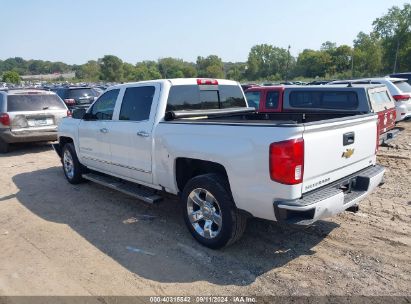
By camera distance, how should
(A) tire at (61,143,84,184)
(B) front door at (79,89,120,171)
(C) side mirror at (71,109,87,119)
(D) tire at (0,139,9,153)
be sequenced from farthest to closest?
(D) tire at (0,139,9,153) < (A) tire at (61,143,84,184) < (C) side mirror at (71,109,87,119) < (B) front door at (79,89,120,171)

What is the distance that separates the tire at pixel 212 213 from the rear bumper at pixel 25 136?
7137 millimetres

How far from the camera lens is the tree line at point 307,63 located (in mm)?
69688

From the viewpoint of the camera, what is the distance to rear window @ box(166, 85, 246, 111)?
5005 millimetres

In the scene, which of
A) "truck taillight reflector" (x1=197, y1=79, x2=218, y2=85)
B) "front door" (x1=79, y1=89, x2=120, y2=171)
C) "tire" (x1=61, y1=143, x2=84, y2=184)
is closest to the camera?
"truck taillight reflector" (x1=197, y1=79, x2=218, y2=85)

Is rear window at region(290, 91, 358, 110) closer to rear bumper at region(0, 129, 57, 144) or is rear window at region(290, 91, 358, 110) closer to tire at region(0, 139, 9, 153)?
rear bumper at region(0, 129, 57, 144)

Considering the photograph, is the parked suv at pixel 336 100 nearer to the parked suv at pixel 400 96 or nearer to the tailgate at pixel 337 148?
the parked suv at pixel 400 96

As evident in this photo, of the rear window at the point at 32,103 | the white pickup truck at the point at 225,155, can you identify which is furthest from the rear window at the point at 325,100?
the rear window at the point at 32,103

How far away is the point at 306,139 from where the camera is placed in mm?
3414

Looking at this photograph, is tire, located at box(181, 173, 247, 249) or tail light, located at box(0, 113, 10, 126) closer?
tire, located at box(181, 173, 247, 249)

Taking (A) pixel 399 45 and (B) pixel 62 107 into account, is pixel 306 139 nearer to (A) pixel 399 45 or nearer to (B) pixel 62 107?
(B) pixel 62 107

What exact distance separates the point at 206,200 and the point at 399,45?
76.7 metres

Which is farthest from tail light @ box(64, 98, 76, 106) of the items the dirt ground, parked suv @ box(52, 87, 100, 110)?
the dirt ground

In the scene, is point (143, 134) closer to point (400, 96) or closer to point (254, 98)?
point (254, 98)

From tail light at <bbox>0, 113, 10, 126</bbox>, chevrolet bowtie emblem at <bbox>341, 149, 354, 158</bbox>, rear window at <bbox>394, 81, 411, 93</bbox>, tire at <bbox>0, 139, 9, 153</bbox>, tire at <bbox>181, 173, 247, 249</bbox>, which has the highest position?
rear window at <bbox>394, 81, 411, 93</bbox>
